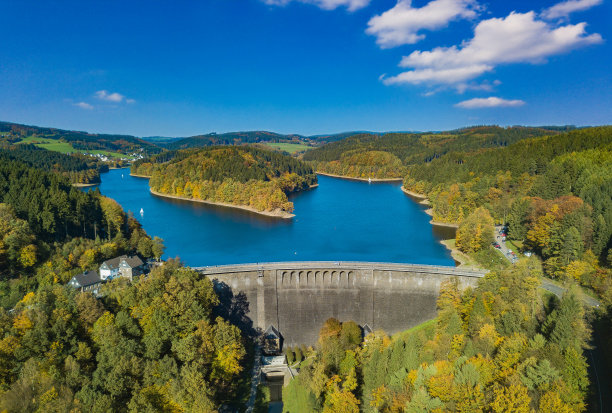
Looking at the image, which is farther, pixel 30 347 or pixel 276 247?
pixel 276 247

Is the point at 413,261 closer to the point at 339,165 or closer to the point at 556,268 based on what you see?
the point at 556,268

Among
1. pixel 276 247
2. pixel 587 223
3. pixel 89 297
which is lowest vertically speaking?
pixel 276 247

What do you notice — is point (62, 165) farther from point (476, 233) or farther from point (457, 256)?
point (476, 233)

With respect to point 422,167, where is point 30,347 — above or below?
below

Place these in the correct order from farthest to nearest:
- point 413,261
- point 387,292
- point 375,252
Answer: point 375,252 < point 413,261 < point 387,292

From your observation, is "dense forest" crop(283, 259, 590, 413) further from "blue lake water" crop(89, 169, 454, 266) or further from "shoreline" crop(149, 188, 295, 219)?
"shoreline" crop(149, 188, 295, 219)

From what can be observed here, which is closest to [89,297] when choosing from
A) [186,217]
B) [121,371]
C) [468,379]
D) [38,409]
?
[121,371]

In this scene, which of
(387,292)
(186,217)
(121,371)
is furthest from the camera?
(186,217)
